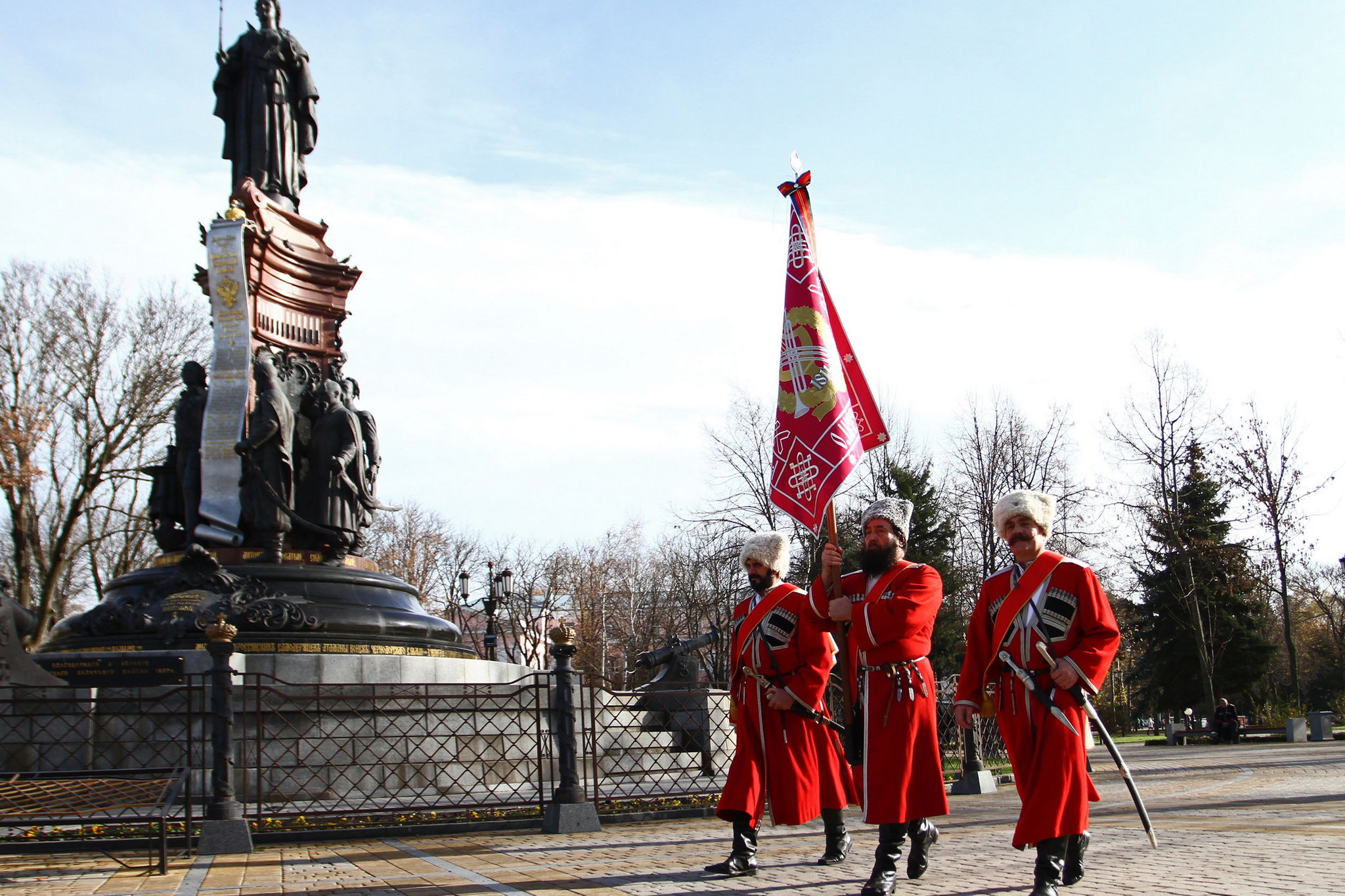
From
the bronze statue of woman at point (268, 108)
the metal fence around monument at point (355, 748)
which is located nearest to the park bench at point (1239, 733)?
the metal fence around monument at point (355, 748)

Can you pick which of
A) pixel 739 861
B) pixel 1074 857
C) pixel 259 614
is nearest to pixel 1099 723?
A: pixel 1074 857

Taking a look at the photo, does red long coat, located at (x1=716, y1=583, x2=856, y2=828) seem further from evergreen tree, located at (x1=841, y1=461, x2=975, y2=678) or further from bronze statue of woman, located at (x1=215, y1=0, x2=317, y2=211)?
evergreen tree, located at (x1=841, y1=461, x2=975, y2=678)

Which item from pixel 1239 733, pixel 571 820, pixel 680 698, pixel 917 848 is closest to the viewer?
pixel 917 848

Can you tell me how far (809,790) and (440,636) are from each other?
984cm

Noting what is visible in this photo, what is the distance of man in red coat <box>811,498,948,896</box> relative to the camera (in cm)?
635

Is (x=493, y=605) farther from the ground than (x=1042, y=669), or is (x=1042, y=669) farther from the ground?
(x=493, y=605)

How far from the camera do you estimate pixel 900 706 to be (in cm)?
654

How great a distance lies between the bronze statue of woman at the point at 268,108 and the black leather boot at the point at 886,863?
14.9 metres

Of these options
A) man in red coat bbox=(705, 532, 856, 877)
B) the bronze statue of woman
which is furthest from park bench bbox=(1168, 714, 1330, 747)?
man in red coat bbox=(705, 532, 856, 877)

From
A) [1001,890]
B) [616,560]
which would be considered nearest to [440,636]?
[1001,890]

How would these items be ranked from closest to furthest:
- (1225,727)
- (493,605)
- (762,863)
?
(762,863) → (1225,727) → (493,605)

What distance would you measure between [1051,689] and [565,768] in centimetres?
531

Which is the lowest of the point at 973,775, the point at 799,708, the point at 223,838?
the point at 973,775

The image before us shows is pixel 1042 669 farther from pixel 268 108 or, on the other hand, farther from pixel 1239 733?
pixel 1239 733
